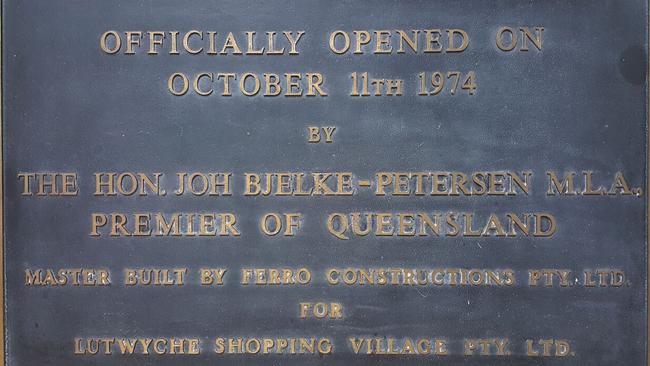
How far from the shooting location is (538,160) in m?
3.13

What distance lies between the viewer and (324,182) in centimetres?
316

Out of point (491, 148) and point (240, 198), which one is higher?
point (491, 148)

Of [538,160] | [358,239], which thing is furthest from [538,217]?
[358,239]

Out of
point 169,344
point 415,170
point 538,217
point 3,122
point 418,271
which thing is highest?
point 3,122

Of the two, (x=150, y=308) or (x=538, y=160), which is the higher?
(x=538, y=160)

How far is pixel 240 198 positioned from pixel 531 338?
55.6 inches

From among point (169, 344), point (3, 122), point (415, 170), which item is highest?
point (3, 122)

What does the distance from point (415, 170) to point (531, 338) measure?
891 mm

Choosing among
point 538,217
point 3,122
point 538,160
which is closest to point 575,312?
point 538,217

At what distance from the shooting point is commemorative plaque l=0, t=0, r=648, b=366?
313cm

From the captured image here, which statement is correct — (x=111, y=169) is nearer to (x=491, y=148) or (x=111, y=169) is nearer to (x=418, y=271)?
(x=418, y=271)

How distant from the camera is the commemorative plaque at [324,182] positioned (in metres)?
3.13

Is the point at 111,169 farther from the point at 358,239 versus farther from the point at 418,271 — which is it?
the point at 418,271

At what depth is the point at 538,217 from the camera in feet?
10.3
